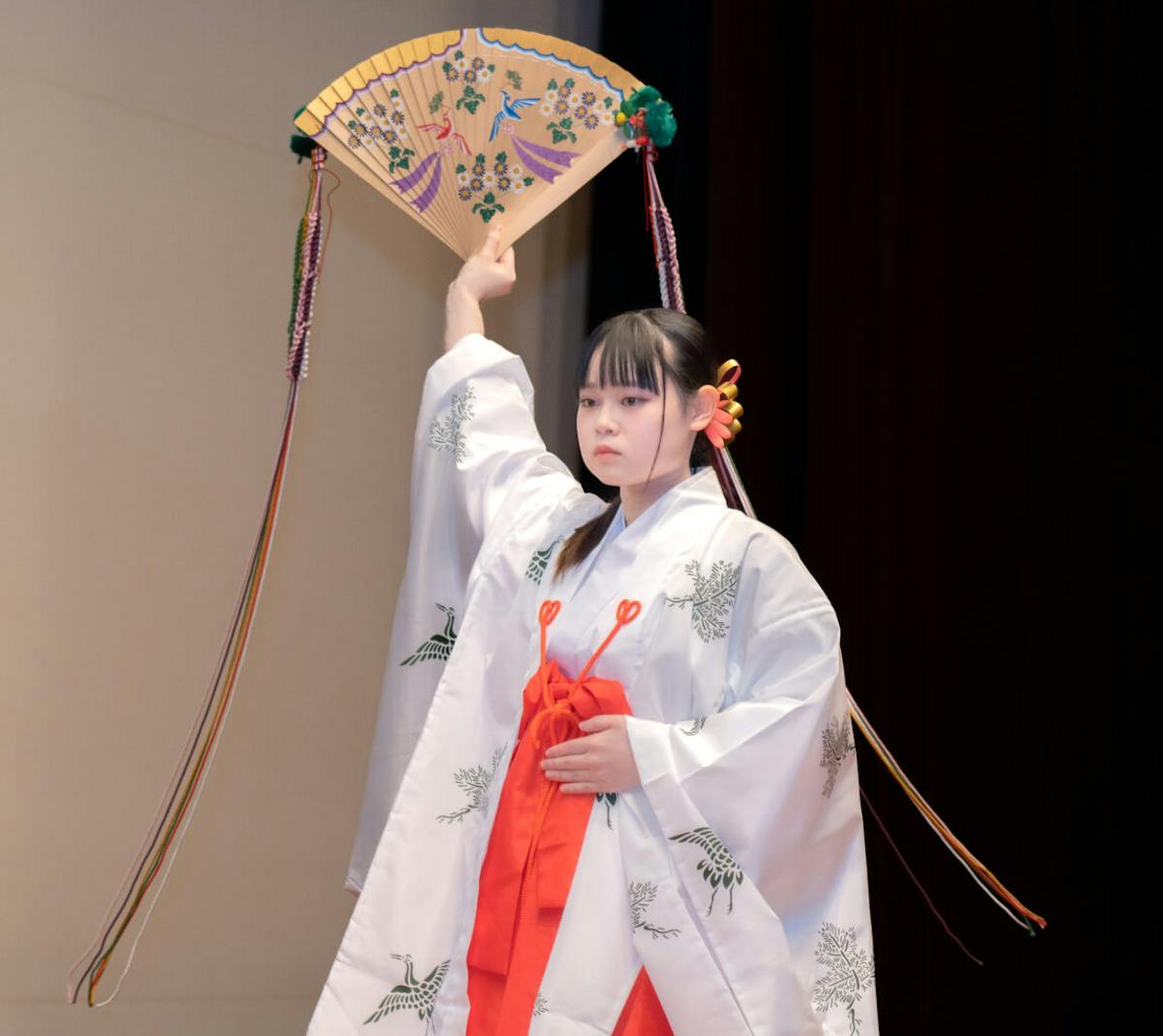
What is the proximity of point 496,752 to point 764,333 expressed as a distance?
1.16m

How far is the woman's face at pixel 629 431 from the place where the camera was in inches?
64.1

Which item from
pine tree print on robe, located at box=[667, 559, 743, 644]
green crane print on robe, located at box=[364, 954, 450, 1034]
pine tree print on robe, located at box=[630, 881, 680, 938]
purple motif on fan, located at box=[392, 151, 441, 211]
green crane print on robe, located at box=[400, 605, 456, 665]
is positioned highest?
purple motif on fan, located at box=[392, 151, 441, 211]

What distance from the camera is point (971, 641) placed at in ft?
7.48

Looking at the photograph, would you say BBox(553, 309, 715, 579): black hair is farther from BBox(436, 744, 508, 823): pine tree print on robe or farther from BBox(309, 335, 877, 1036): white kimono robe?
BBox(436, 744, 508, 823): pine tree print on robe

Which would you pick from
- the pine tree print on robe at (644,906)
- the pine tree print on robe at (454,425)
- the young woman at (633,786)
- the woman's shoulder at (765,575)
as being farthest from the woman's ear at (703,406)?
the pine tree print on robe at (644,906)

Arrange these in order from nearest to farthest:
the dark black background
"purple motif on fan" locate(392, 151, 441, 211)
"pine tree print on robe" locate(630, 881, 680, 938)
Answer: "pine tree print on robe" locate(630, 881, 680, 938)
"purple motif on fan" locate(392, 151, 441, 211)
the dark black background

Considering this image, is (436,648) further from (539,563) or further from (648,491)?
(648,491)

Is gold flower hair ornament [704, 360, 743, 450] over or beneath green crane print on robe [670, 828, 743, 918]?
over

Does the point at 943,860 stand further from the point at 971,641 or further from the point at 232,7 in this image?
the point at 232,7

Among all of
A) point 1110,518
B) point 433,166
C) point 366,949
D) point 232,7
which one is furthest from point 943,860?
point 232,7

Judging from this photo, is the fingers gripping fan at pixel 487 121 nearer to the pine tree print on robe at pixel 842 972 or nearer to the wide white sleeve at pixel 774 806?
the wide white sleeve at pixel 774 806

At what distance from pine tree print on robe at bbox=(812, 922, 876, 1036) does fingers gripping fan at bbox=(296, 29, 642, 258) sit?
1123 mm

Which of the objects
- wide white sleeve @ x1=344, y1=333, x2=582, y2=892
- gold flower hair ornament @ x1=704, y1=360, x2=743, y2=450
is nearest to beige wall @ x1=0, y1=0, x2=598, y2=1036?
wide white sleeve @ x1=344, y1=333, x2=582, y2=892

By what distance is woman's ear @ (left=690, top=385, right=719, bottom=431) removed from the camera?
1677 mm
